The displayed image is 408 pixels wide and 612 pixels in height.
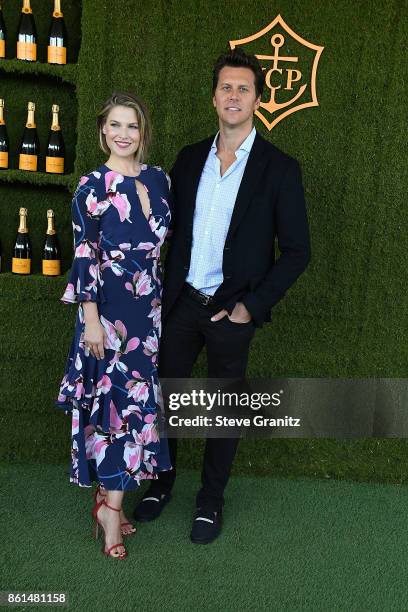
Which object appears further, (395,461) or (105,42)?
(395,461)

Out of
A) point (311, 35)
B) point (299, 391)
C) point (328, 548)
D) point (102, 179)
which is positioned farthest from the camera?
point (299, 391)

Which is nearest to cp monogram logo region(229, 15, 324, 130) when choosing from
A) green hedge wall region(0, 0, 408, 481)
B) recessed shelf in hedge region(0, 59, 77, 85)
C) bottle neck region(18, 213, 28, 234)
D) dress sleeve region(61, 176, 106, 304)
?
green hedge wall region(0, 0, 408, 481)

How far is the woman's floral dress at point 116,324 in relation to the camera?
6.25 feet

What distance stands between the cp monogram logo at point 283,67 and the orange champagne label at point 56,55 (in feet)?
2.41

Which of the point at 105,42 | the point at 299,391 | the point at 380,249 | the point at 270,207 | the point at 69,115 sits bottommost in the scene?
the point at 299,391

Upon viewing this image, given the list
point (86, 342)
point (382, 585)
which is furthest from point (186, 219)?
point (382, 585)

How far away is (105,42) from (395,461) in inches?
89.4

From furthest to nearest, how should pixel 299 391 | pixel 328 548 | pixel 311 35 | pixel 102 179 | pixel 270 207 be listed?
pixel 299 391 < pixel 311 35 < pixel 328 548 < pixel 270 207 < pixel 102 179

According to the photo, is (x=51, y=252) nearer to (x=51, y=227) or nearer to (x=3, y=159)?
(x=51, y=227)

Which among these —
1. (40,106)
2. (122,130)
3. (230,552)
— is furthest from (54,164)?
(230,552)

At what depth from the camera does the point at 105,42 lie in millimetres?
2539

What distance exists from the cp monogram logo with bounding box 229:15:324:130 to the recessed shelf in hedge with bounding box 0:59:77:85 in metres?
0.69

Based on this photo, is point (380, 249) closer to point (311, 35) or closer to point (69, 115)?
point (311, 35)

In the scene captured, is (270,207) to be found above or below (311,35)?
below
